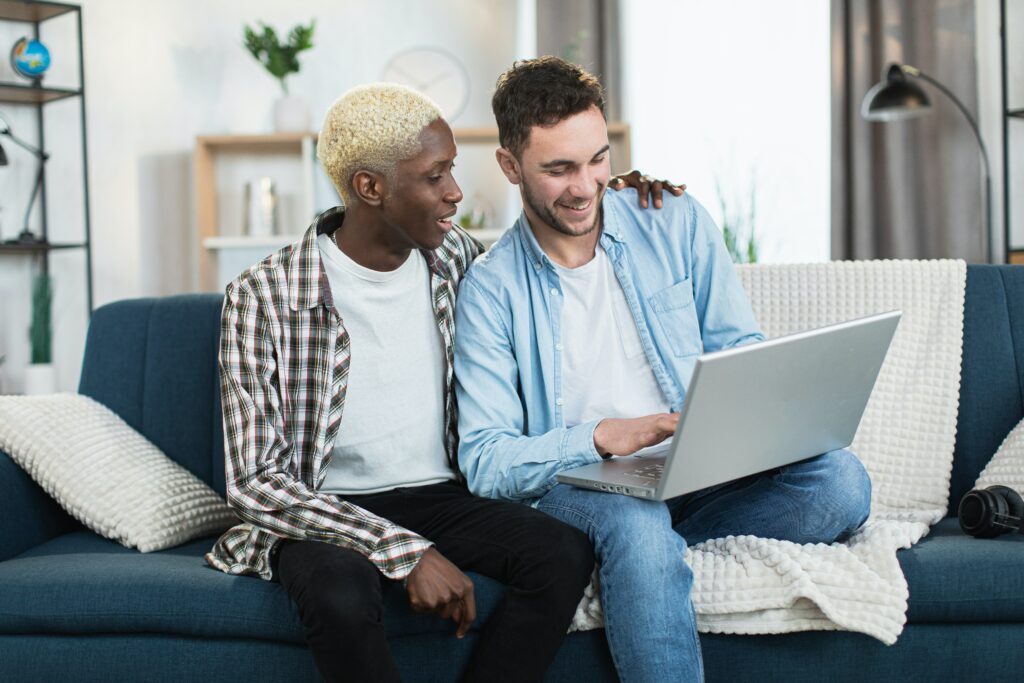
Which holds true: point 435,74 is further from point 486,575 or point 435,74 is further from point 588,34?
point 486,575

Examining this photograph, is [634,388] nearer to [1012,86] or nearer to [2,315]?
[1012,86]

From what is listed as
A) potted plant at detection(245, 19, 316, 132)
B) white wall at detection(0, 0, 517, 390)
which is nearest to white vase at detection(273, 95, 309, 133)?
potted plant at detection(245, 19, 316, 132)

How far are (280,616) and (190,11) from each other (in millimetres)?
3636

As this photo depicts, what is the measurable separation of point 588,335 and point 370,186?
17.2 inches

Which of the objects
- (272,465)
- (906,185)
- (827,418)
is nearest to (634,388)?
(827,418)

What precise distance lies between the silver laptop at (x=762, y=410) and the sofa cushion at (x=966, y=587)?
22 centimetres

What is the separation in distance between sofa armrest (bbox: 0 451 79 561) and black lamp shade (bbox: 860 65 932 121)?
2.62m

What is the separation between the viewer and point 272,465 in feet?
5.41

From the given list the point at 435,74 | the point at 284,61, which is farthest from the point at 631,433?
the point at 435,74

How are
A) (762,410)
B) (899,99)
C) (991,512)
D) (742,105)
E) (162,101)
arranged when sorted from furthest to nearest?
(162,101)
(742,105)
(899,99)
(991,512)
(762,410)

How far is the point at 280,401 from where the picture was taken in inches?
67.8

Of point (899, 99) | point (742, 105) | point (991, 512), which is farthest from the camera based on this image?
point (742, 105)

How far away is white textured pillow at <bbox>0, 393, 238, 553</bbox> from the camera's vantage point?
74.7 inches

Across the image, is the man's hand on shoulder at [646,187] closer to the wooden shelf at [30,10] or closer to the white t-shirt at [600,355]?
the white t-shirt at [600,355]
